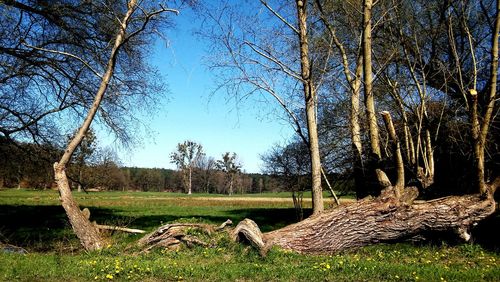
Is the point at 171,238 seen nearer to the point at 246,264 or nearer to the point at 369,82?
the point at 246,264

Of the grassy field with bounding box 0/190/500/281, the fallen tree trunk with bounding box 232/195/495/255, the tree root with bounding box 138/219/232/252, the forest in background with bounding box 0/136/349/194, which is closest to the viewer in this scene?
the grassy field with bounding box 0/190/500/281

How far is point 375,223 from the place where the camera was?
9469mm

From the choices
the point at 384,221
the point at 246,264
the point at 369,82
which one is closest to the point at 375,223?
the point at 384,221

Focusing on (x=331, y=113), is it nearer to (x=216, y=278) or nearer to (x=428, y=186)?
(x=428, y=186)

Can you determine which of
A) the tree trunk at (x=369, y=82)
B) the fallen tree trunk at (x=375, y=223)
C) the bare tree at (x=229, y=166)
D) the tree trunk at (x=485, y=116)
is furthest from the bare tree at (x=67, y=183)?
the bare tree at (x=229, y=166)

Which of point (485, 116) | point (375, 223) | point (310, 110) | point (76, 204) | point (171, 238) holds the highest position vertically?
point (310, 110)

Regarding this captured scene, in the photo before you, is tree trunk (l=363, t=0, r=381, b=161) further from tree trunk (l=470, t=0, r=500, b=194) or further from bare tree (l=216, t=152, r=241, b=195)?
bare tree (l=216, t=152, r=241, b=195)

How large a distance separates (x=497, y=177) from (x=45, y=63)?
1348cm

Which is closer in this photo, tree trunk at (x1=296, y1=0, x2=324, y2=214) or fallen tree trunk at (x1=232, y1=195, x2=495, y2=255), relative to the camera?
fallen tree trunk at (x1=232, y1=195, x2=495, y2=255)

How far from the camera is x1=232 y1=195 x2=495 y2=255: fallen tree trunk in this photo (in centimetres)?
923

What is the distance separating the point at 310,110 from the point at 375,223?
3208mm

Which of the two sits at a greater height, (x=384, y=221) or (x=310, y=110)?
(x=310, y=110)

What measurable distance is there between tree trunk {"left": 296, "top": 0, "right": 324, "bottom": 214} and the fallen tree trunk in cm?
107

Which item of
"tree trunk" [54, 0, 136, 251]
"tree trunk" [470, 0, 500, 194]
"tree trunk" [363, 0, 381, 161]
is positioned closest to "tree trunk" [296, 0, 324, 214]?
"tree trunk" [363, 0, 381, 161]
